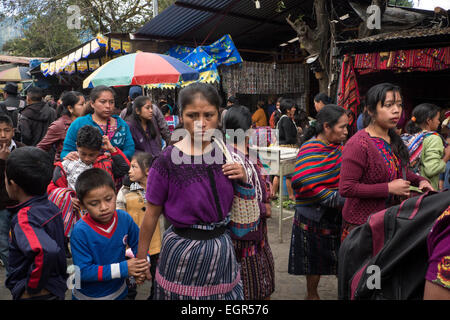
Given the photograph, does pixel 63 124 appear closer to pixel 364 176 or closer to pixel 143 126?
pixel 143 126

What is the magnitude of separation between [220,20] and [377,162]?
855 centimetres

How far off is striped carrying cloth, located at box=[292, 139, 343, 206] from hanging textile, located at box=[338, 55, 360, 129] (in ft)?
13.0

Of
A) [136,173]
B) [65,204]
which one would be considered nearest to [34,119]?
[136,173]

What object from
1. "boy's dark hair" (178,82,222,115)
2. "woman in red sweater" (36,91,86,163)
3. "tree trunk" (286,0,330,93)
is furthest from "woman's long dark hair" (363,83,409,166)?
"tree trunk" (286,0,330,93)

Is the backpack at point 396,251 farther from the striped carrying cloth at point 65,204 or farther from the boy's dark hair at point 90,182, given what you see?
the striped carrying cloth at point 65,204

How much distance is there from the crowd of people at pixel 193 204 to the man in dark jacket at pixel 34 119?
1.98m

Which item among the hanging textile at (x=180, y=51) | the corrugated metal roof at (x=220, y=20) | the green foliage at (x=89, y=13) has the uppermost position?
the green foliage at (x=89, y=13)

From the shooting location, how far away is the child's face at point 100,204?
87.4 inches

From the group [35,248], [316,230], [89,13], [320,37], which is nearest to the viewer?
[35,248]

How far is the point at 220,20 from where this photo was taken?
32.8 ft

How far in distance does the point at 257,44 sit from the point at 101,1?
307 inches

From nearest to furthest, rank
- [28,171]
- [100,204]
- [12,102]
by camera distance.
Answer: [28,171] < [100,204] < [12,102]

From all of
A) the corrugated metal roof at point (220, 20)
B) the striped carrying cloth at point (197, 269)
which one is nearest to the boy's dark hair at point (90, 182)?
the striped carrying cloth at point (197, 269)
